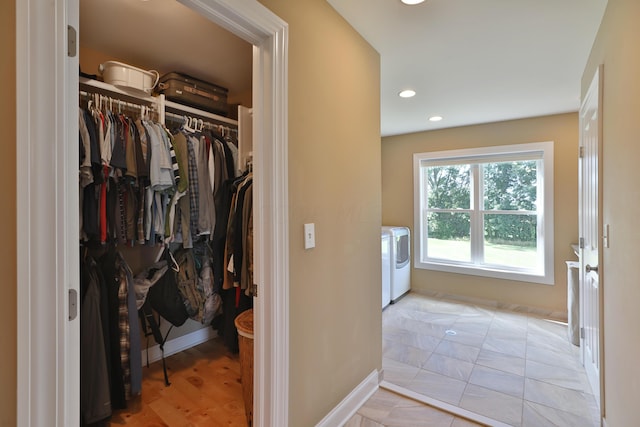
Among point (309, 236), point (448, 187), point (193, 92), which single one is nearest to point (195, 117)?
point (193, 92)

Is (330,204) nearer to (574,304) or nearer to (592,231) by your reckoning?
(592,231)

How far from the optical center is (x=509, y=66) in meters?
2.29

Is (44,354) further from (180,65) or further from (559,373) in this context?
(559,373)

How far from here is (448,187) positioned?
14.2 feet

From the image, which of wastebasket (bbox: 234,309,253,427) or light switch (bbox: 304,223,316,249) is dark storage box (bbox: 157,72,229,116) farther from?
wastebasket (bbox: 234,309,253,427)

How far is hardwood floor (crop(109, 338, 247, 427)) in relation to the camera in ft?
6.05

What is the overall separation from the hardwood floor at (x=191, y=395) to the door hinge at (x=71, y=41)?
75.9 inches

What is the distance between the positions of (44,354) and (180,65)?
2.16m

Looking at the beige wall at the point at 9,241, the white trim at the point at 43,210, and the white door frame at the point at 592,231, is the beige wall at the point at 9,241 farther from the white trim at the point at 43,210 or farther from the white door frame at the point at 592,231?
the white door frame at the point at 592,231

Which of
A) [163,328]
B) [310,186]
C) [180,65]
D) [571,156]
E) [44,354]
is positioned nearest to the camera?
[44,354]

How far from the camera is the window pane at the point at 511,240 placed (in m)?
3.80

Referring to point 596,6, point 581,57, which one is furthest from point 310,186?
point 581,57

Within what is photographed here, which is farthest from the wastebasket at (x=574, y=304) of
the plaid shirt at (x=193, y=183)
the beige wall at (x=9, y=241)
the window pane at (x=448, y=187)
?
the beige wall at (x=9, y=241)

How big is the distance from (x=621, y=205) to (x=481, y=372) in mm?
1597
